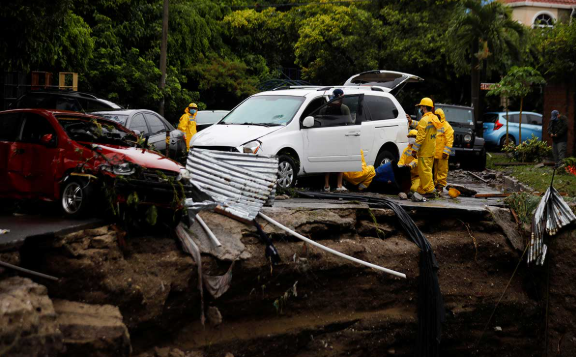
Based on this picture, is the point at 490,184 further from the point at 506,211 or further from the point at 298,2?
the point at 298,2

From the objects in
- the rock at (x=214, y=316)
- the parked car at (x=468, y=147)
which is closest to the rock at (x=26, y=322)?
the rock at (x=214, y=316)

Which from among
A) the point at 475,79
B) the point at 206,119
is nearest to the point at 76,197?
the point at 206,119

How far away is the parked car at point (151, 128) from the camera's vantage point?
13102 mm

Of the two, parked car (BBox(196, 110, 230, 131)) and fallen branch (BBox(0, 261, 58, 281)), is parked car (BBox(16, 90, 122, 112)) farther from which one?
fallen branch (BBox(0, 261, 58, 281))

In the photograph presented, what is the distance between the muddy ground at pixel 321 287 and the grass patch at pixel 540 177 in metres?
2.36

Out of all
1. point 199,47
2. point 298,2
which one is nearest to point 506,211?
point 199,47

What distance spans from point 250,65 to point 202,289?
931 inches

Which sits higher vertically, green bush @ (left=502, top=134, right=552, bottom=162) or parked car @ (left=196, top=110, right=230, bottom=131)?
parked car @ (left=196, top=110, right=230, bottom=131)

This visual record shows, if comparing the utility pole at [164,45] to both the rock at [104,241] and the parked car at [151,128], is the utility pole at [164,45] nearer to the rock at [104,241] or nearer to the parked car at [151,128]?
the parked car at [151,128]

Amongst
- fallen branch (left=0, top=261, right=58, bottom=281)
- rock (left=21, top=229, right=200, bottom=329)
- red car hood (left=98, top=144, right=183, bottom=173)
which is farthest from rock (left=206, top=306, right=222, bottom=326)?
fallen branch (left=0, top=261, right=58, bottom=281)

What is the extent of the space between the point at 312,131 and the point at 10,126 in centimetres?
463

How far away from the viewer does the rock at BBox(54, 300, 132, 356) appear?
736 cm

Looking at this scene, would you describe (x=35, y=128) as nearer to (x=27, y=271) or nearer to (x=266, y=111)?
(x=27, y=271)

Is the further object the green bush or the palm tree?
the palm tree
